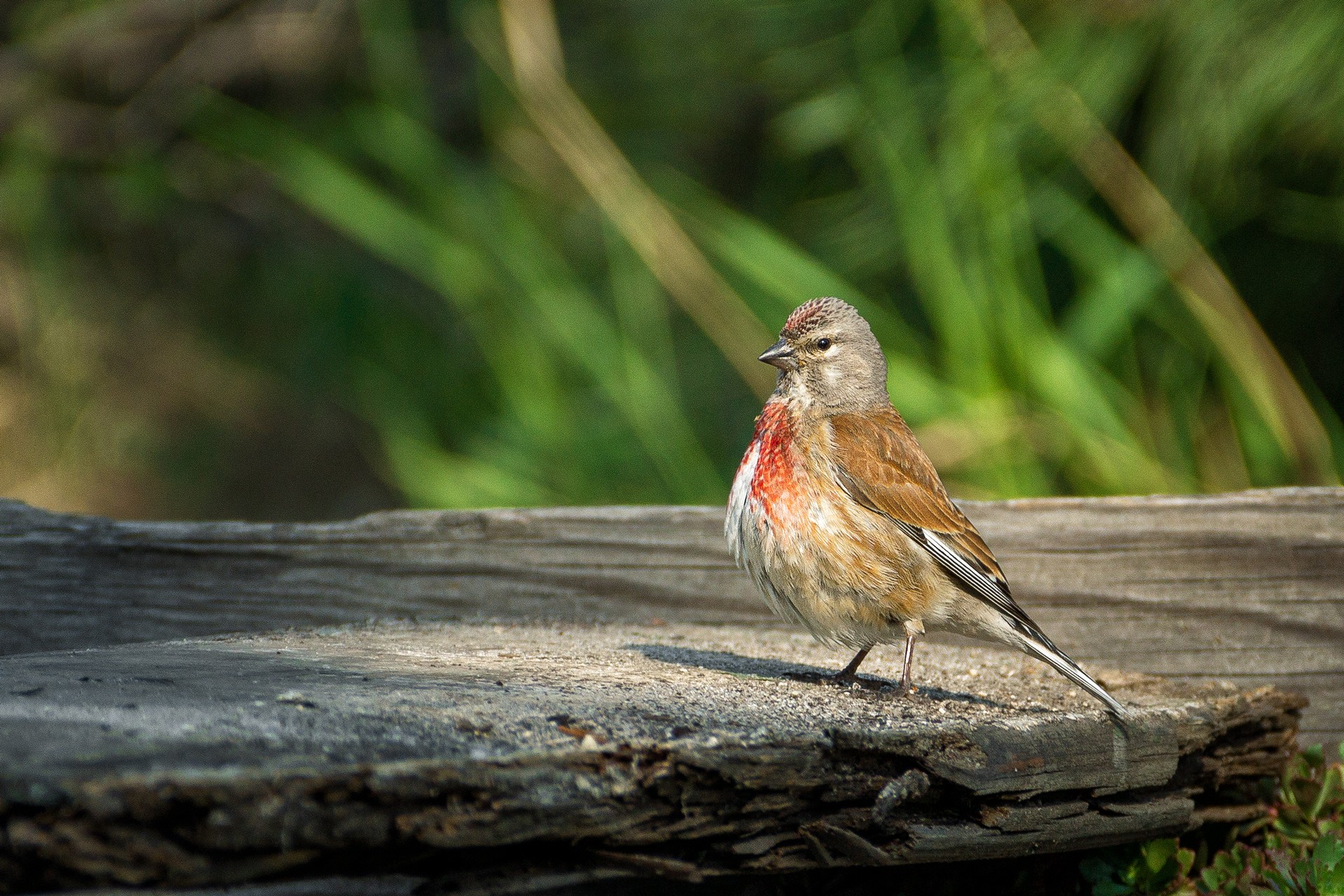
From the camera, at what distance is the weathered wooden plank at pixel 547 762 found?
1.03 m

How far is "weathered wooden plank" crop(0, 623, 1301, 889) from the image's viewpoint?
103 cm

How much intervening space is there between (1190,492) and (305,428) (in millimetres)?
5341

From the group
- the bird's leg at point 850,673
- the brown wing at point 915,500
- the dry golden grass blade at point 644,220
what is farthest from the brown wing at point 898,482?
the dry golden grass blade at point 644,220

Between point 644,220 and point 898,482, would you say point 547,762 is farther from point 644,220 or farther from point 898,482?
point 644,220

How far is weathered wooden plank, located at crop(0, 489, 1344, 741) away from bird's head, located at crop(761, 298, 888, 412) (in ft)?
1.27

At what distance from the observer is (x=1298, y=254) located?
339 centimetres

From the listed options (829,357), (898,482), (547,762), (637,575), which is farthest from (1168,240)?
(547,762)

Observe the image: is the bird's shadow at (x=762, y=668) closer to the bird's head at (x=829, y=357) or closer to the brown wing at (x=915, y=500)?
the brown wing at (x=915, y=500)

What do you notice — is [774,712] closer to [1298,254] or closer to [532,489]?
[532,489]

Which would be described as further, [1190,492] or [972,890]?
[1190,492]

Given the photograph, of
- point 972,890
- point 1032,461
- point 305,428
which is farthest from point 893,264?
point 305,428

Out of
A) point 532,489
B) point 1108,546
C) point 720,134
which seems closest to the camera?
point 1108,546

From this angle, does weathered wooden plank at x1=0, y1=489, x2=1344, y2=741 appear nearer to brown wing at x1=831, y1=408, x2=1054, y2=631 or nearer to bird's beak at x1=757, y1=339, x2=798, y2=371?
brown wing at x1=831, y1=408, x2=1054, y2=631

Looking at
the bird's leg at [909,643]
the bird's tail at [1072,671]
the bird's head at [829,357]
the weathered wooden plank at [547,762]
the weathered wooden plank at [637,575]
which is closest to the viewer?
the weathered wooden plank at [547,762]
